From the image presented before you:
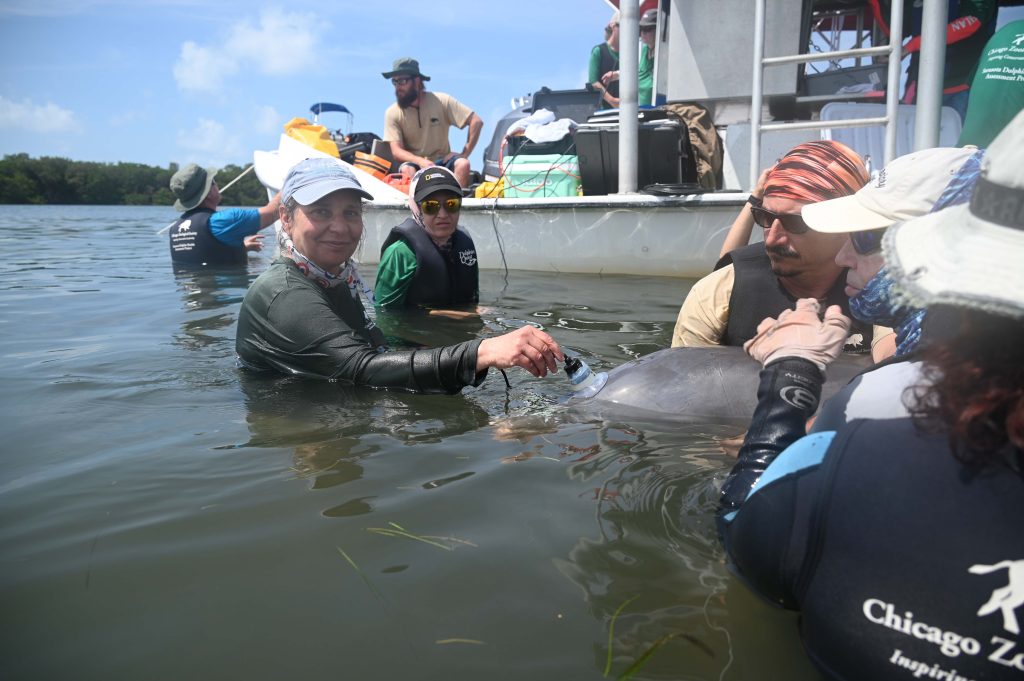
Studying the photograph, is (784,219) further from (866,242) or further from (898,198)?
(898,198)

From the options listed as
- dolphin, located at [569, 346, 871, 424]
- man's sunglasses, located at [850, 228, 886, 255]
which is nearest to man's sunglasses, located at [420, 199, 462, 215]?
dolphin, located at [569, 346, 871, 424]

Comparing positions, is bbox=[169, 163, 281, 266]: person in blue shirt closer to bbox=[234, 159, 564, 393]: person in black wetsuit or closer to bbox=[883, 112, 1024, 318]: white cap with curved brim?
bbox=[234, 159, 564, 393]: person in black wetsuit

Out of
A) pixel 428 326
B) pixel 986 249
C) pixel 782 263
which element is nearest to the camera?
pixel 986 249

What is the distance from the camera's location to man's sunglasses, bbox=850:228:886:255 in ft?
7.25

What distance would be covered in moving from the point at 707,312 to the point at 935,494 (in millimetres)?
2249

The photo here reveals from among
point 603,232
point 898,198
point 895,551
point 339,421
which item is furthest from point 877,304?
point 603,232

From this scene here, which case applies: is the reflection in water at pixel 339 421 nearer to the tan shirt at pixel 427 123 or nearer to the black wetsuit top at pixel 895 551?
the black wetsuit top at pixel 895 551

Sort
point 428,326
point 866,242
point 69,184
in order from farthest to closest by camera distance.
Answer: point 69,184 → point 428,326 → point 866,242

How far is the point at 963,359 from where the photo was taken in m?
0.98

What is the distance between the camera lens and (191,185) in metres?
8.14

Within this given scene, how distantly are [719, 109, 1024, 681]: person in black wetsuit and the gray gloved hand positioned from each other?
38 cm

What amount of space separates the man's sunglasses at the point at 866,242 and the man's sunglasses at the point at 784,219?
444 mm

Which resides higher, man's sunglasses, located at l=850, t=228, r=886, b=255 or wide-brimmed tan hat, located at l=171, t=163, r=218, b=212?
wide-brimmed tan hat, located at l=171, t=163, r=218, b=212

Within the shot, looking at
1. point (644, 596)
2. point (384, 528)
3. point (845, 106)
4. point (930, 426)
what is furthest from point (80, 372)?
point (845, 106)
